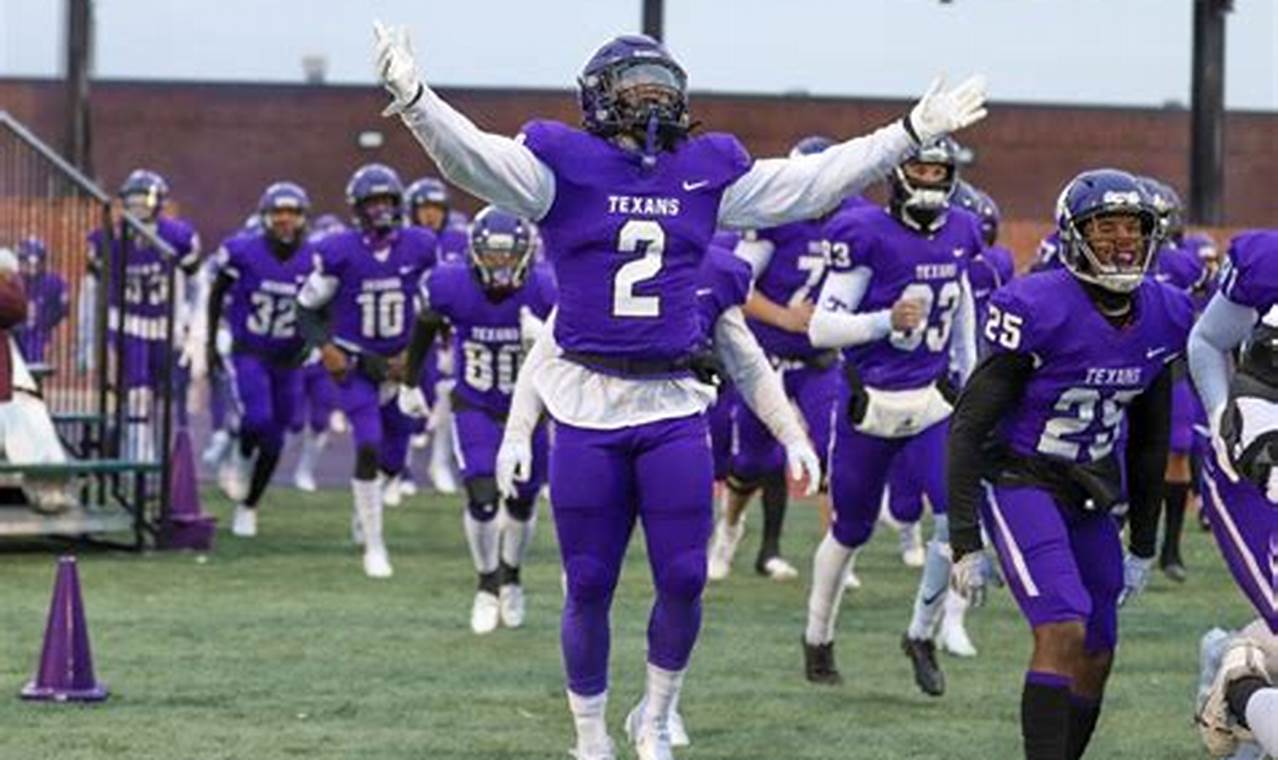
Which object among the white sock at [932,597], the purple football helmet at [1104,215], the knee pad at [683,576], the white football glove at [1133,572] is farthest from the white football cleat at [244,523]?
the purple football helmet at [1104,215]

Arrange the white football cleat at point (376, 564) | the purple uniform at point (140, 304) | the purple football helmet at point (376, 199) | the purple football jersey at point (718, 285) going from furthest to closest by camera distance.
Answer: the purple uniform at point (140, 304), the purple football helmet at point (376, 199), the white football cleat at point (376, 564), the purple football jersey at point (718, 285)

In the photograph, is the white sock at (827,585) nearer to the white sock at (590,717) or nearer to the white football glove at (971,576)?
the white sock at (590,717)

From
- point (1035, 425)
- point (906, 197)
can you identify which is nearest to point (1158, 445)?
point (1035, 425)

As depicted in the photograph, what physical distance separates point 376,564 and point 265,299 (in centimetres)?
239

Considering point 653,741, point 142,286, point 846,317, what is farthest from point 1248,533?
point 142,286

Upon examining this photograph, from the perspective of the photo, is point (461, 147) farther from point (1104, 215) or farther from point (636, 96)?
point (1104, 215)

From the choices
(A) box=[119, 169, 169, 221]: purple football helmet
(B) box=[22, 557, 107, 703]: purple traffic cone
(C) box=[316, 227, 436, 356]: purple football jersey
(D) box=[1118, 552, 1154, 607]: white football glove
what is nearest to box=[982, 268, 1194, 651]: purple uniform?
(D) box=[1118, 552, 1154, 607]: white football glove

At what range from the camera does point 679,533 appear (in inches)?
340

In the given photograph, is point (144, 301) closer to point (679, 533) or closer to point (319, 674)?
point (319, 674)

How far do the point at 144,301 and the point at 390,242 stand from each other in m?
2.55

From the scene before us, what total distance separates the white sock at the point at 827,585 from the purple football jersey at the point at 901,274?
1.97 feet

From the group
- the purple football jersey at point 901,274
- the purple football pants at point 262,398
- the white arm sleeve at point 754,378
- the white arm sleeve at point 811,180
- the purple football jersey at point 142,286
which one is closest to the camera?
the white arm sleeve at point 811,180

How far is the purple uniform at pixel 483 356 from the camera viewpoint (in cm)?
1283

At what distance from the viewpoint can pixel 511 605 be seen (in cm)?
1288
